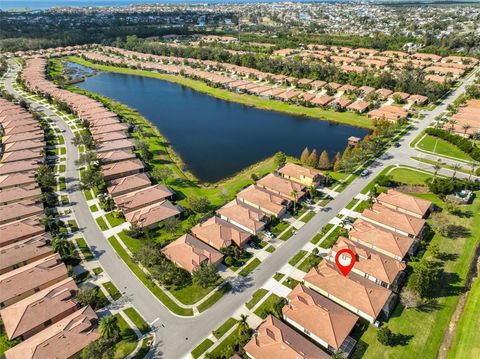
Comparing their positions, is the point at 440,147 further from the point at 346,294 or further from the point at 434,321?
the point at 346,294

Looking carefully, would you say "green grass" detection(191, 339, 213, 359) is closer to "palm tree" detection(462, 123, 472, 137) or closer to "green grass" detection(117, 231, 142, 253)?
"green grass" detection(117, 231, 142, 253)

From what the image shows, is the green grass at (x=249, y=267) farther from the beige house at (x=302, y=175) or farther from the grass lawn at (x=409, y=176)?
the grass lawn at (x=409, y=176)

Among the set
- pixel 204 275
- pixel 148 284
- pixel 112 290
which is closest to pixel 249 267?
pixel 204 275

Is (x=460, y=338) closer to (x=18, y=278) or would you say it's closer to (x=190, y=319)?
(x=190, y=319)

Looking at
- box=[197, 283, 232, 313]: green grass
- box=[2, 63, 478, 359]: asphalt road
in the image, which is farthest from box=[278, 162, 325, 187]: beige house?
box=[197, 283, 232, 313]: green grass

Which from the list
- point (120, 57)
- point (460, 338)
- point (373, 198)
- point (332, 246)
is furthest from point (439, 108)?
point (120, 57)
